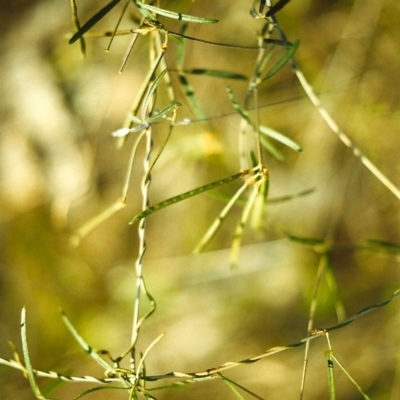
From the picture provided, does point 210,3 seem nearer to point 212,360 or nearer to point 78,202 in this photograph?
point 78,202

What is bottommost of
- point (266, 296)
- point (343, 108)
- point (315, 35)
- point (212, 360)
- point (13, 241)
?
point (212, 360)

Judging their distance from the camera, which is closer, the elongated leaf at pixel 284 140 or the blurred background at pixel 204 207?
the elongated leaf at pixel 284 140

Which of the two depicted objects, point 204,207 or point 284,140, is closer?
point 284,140

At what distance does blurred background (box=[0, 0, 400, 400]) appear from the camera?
3.19 feet

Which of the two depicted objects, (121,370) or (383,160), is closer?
(121,370)

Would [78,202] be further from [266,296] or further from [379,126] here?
[379,126]

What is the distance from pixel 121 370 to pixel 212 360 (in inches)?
22.2

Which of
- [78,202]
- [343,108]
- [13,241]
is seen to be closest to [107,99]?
[78,202]

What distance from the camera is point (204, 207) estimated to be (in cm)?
101

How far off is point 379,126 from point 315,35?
0.76 feet

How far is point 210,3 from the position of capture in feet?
3.16

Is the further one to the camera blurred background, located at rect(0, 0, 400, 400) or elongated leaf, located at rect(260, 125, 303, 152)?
blurred background, located at rect(0, 0, 400, 400)

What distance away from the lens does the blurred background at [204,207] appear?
97 centimetres

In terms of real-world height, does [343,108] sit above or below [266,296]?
above
